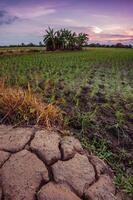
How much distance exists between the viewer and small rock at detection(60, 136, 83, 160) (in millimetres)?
3518

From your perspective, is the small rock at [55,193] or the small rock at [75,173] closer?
the small rock at [55,193]

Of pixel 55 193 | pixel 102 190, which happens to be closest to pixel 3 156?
pixel 55 193

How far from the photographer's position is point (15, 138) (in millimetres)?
Answer: 3682

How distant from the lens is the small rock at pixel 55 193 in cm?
294

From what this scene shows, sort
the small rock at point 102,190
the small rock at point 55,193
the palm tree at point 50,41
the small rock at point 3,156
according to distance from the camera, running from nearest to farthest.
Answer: the small rock at point 55,193
the small rock at point 102,190
the small rock at point 3,156
the palm tree at point 50,41

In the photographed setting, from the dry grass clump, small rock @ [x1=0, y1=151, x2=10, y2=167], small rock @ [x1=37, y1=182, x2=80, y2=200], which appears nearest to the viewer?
small rock @ [x1=37, y1=182, x2=80, y2=200]

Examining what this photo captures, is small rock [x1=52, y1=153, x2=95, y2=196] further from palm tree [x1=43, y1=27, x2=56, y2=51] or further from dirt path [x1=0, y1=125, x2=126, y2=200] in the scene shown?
palm tree [x1=43, y1=27, x2=56, y2=51]

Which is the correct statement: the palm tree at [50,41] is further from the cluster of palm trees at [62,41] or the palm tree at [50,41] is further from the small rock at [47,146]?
the small rock at [47,146]

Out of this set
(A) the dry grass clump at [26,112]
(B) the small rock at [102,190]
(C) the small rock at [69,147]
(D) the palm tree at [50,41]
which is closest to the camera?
(B) the small rock at [102,190]

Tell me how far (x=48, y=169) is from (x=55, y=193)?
1.13 feet

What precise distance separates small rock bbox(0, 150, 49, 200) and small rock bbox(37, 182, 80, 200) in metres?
0.08

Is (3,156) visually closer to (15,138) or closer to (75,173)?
(15,138)

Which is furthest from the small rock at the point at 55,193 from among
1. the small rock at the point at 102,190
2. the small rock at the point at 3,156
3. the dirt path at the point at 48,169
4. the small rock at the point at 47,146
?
the small rock at the point at 3,156

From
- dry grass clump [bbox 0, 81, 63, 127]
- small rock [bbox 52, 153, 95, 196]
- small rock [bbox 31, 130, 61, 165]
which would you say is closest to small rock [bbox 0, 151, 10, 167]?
small rock [bbox 31, 130, 61, 165]
